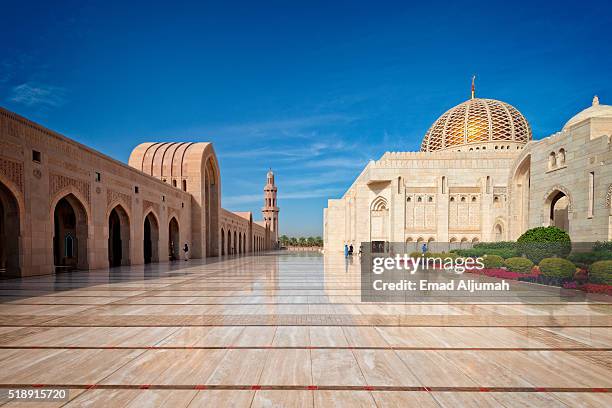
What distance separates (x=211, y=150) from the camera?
81.9 ft

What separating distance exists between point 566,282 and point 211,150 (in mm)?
22953

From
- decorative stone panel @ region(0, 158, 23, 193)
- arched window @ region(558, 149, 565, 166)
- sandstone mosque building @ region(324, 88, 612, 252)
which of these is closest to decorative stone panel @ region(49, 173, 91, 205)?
decorative stone panel @ region(0, 158, 23, 193)

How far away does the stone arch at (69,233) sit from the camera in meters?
12.2

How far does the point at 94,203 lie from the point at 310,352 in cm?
1270

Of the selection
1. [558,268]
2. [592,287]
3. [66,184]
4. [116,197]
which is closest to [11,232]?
[66,184]

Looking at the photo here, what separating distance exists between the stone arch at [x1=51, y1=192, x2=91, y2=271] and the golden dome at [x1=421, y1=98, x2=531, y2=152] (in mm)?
34027

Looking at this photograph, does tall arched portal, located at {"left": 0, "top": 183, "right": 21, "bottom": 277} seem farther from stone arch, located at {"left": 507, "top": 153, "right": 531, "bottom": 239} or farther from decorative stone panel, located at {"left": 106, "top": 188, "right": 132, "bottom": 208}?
stone arch, located at {"left": 507, "top": 153, "right": 531, "bottom": 239}

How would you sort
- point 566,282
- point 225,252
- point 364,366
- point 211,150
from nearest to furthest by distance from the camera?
point 364,366 → point 566,282 → point 211,150 → point 225,252

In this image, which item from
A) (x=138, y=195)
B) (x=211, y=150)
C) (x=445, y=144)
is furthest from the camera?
(x=445, y=144)

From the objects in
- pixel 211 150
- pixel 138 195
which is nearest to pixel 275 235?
pixel 211 150

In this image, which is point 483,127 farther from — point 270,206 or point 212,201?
point 270,206

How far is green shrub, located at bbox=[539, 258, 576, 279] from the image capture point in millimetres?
7793

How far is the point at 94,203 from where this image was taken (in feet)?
41.5

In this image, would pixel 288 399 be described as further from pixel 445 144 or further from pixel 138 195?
pixel 445 144
